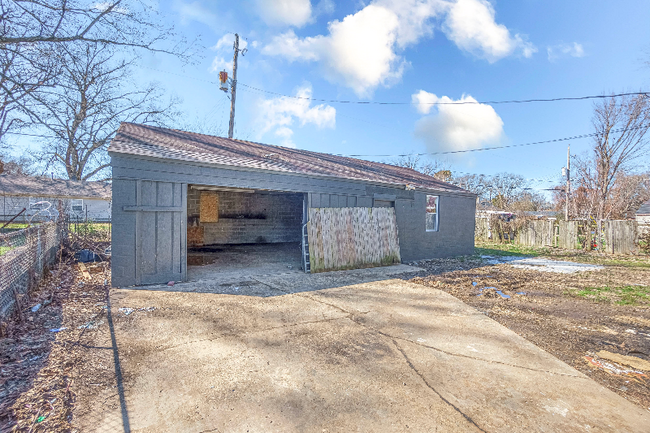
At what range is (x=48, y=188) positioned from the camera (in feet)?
71.8

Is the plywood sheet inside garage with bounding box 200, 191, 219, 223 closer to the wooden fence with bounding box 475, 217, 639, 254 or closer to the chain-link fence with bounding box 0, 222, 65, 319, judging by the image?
the chain-link fence with bounding box 0, 222, 65, 319

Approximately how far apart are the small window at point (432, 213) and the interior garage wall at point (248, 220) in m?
6.19

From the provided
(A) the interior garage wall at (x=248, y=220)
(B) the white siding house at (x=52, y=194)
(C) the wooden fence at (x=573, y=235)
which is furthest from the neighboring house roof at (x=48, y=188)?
(C) the wooden fence at (x=573, y=235)

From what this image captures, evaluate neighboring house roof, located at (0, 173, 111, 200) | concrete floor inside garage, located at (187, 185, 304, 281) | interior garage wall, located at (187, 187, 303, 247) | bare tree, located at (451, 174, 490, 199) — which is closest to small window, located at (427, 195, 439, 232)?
concrete floor inside garage, located at (187, 185, 304, 281)

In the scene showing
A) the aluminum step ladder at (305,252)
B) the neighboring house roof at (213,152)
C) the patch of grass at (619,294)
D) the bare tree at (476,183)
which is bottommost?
the patch of grass at (619,294)

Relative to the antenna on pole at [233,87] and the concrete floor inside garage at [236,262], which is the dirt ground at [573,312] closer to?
the concrete floor inside garage at [236,262]


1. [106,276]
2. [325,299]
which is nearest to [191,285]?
[106,276]

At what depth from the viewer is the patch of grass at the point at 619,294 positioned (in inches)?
228

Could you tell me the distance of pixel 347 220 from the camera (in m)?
8.61

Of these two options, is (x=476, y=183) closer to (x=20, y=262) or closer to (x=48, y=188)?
(x=20, y=262)

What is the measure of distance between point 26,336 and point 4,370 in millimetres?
938

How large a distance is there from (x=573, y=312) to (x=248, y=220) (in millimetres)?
11813

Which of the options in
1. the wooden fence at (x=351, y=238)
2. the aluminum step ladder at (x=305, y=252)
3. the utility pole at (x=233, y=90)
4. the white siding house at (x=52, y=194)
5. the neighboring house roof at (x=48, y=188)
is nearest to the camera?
the aluminum step ladder at (x=305, y=252)

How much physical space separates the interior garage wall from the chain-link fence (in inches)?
230
